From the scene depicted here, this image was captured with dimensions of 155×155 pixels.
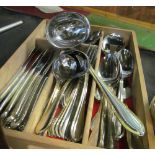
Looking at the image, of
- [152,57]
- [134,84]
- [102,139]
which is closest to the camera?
[102,139]

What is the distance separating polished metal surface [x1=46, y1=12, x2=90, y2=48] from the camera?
56 centimetres

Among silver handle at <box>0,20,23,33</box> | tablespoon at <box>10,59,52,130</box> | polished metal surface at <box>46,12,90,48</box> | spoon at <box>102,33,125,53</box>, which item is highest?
polished metal surface at <box>46,12,90,48</box>

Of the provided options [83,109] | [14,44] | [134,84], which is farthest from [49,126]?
[14,44]

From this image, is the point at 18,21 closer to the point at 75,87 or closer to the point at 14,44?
the point at 14,44

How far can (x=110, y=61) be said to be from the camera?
54cm

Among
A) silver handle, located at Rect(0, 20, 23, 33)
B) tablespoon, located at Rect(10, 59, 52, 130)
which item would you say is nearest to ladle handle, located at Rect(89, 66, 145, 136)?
tablespoon, located at Rect(10, 59, 52, 130)

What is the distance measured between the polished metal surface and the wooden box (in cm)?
6

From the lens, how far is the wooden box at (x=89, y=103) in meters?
0.35

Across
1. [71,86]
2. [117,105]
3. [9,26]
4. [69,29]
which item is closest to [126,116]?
[117,105]

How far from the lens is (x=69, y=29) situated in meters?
0.57

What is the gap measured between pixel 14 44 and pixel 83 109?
0.32 meters

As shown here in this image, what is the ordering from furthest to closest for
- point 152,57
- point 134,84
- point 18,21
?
point 18,21 < point 152,57 < point 134,84

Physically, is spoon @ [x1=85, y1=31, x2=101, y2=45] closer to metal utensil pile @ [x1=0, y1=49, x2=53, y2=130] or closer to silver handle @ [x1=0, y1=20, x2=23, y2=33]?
metal utensil pile @ [x1=0, y1=49, x2=53, y2=130]

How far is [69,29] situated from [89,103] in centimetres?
22
